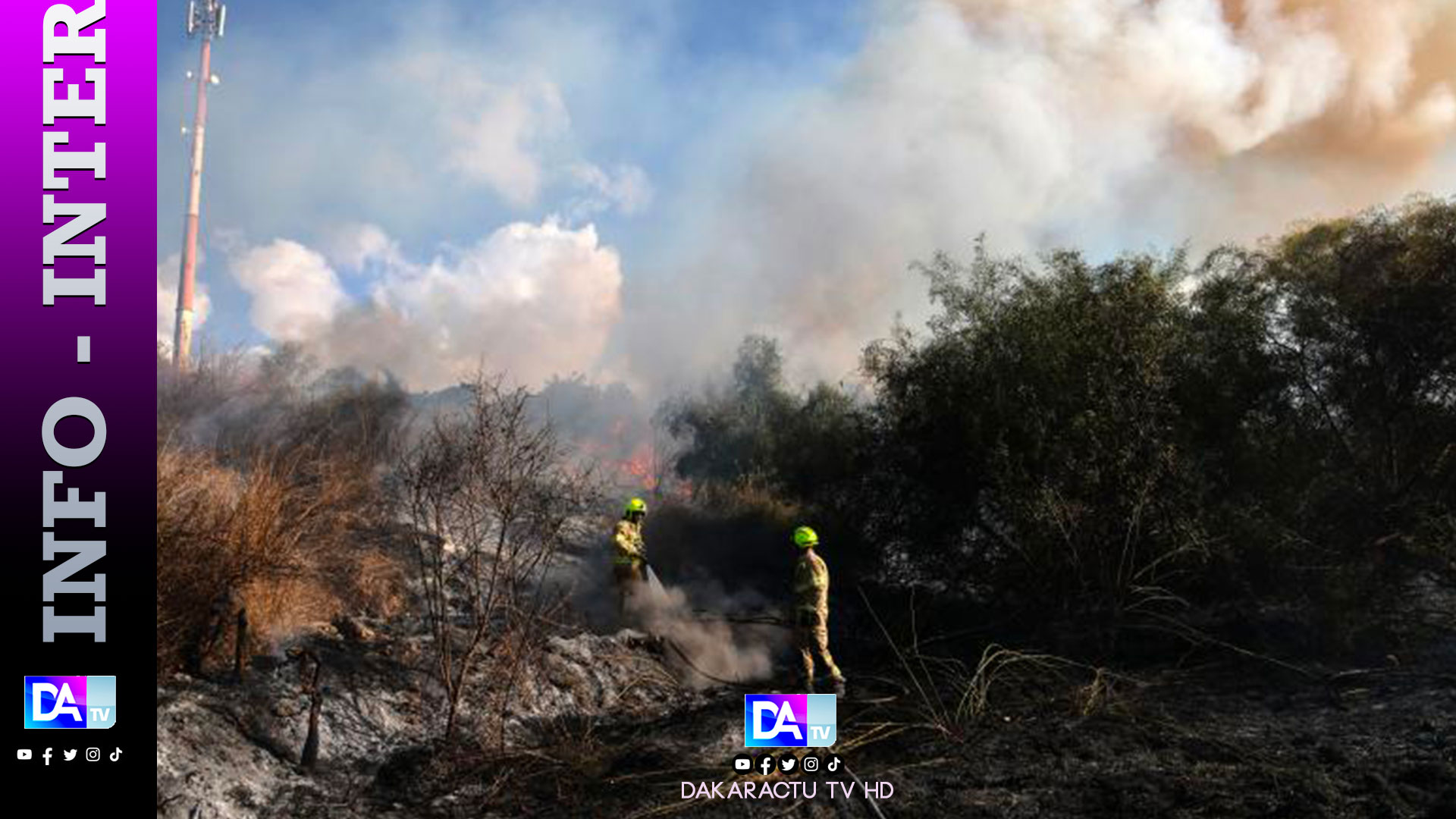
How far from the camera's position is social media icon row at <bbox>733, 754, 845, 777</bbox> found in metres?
7.29

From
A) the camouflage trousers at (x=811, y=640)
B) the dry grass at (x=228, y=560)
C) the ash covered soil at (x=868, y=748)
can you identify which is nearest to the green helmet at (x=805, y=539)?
the camouflage trousers at (x=811, y=640)

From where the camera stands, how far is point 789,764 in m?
7.54

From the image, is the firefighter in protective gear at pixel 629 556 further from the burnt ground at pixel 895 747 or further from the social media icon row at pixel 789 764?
the social media icon row at pixel 789 764

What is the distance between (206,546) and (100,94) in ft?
14.1

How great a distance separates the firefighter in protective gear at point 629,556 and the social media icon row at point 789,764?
5105 mm

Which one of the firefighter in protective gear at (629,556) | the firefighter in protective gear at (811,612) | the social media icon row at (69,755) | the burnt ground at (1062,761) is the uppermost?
the firefighter in protective gear at (629,556)

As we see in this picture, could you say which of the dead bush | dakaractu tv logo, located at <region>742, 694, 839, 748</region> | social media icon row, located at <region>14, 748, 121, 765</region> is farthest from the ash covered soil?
the dead bush

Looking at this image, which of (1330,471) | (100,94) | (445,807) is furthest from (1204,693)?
(100,94)

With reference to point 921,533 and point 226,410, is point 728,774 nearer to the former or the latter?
point 921,533

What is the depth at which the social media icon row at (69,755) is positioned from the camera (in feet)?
20.9

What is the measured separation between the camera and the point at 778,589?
1697 centimetres

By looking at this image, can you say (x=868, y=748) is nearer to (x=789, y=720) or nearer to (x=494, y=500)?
(x=789, y=720)

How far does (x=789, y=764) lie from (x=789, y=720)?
1.59 metres

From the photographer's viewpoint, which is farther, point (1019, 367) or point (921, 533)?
point (921, 533)
